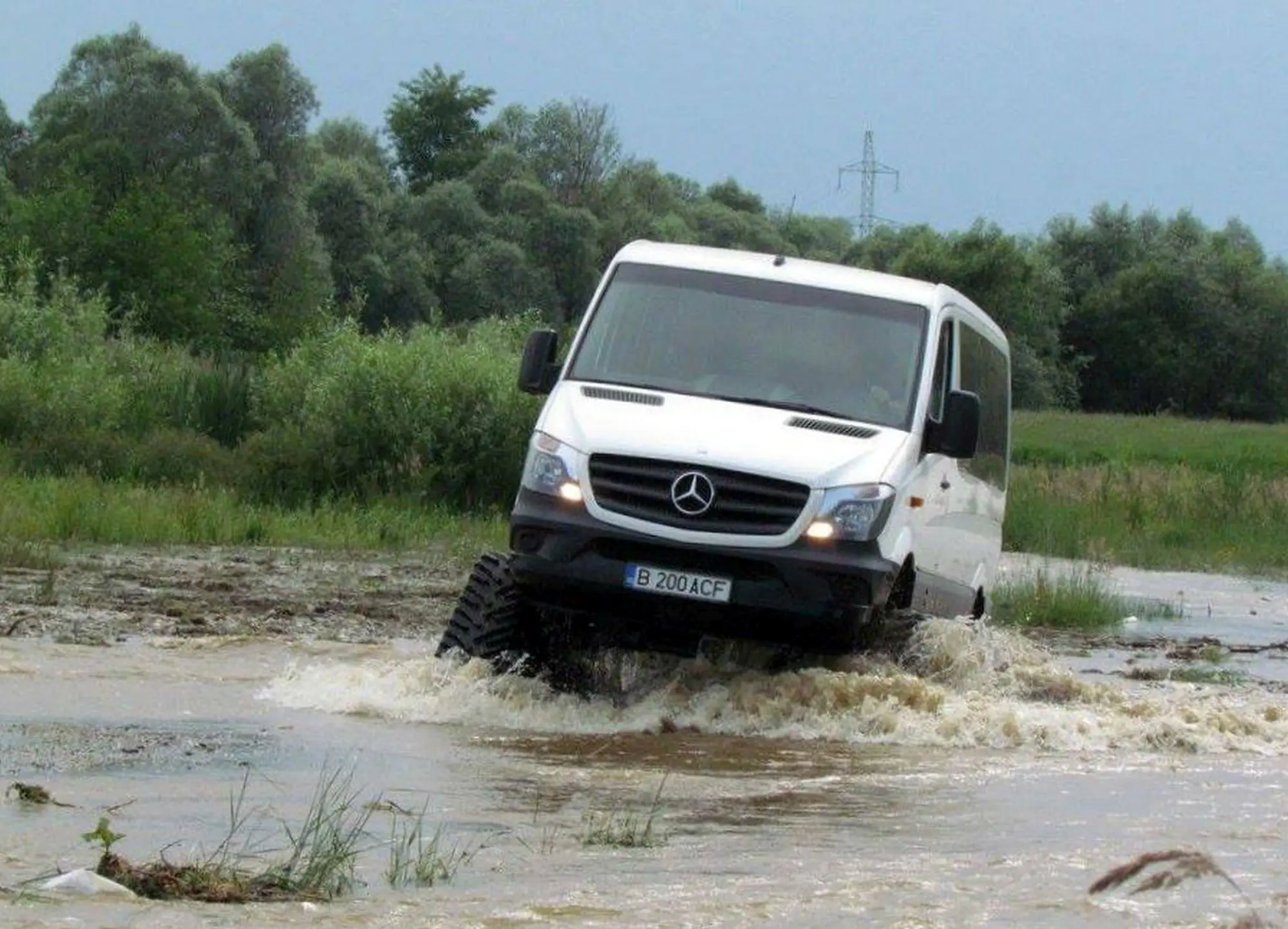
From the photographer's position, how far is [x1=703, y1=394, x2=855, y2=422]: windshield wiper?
10.2 metres

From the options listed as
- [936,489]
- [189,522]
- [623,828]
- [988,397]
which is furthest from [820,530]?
[189,522]

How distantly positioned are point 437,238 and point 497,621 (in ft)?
244

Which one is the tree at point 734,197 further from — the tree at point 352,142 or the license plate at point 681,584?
the license plate at point 681,584

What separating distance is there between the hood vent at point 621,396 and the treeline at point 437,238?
2308cm

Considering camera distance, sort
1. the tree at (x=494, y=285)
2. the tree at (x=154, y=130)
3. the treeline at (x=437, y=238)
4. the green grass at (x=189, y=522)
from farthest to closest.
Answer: the tree at (x=494, y=285), the tree at (x=154, y=130), the treeline at (x=437, y=238), the green grass at (x=189, y=522)

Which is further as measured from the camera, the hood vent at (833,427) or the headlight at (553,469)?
the hood vent at (833,427)

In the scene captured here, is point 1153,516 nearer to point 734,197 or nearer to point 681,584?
point 681,584

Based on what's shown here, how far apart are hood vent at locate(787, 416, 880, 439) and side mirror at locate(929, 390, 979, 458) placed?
465 millimetres

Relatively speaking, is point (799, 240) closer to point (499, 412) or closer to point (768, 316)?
point (499, 412)

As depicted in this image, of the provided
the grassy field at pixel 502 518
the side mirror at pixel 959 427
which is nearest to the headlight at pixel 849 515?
the side mirror at pixel 959 427

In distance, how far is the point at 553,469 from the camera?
9.59 meters

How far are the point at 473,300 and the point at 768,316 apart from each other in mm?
68104

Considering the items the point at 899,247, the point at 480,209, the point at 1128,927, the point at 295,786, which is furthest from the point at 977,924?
the point at 899,247

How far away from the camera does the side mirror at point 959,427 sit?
10367mm
